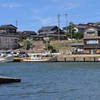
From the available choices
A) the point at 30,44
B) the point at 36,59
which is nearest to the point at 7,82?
the point at 36,59

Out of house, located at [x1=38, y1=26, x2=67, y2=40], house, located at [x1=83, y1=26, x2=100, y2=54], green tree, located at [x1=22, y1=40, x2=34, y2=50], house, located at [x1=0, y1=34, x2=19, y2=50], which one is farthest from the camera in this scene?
house, located at [x1=38, y1=26, x2=67, y2=40]

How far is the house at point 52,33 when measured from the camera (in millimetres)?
86356

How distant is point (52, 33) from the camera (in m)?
90.4

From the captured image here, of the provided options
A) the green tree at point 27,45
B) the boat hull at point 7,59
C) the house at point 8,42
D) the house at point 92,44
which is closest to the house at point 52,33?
the house at point 8,42

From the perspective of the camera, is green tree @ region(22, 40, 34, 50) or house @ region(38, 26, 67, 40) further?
house @ region(38, 26, 67, 40)

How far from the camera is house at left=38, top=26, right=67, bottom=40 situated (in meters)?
86.4

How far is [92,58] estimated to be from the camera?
2078 inches

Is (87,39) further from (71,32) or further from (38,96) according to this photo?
(38,96)

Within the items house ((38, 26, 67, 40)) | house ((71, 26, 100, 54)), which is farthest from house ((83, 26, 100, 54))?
house ((38, 26, 67, 40))

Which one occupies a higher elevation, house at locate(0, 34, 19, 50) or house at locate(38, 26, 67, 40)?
house at locate(38, 26, 67, 40)

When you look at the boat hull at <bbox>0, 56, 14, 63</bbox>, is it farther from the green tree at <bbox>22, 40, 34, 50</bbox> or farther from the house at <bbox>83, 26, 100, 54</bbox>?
the house at <bbox>83, 26, 100, 54</bbox>

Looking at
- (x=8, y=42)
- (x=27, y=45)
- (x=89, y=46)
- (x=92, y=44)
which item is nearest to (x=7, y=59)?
(x=27, y=45)

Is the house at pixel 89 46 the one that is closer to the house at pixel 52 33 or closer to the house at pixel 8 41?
the house at pixel 8 41

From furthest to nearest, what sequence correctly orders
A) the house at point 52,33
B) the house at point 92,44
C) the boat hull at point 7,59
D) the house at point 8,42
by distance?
1. the house at point 52,33
2. the house at point 8,42
3. the house at point 92,44
4. the boat hull at point 7,59
